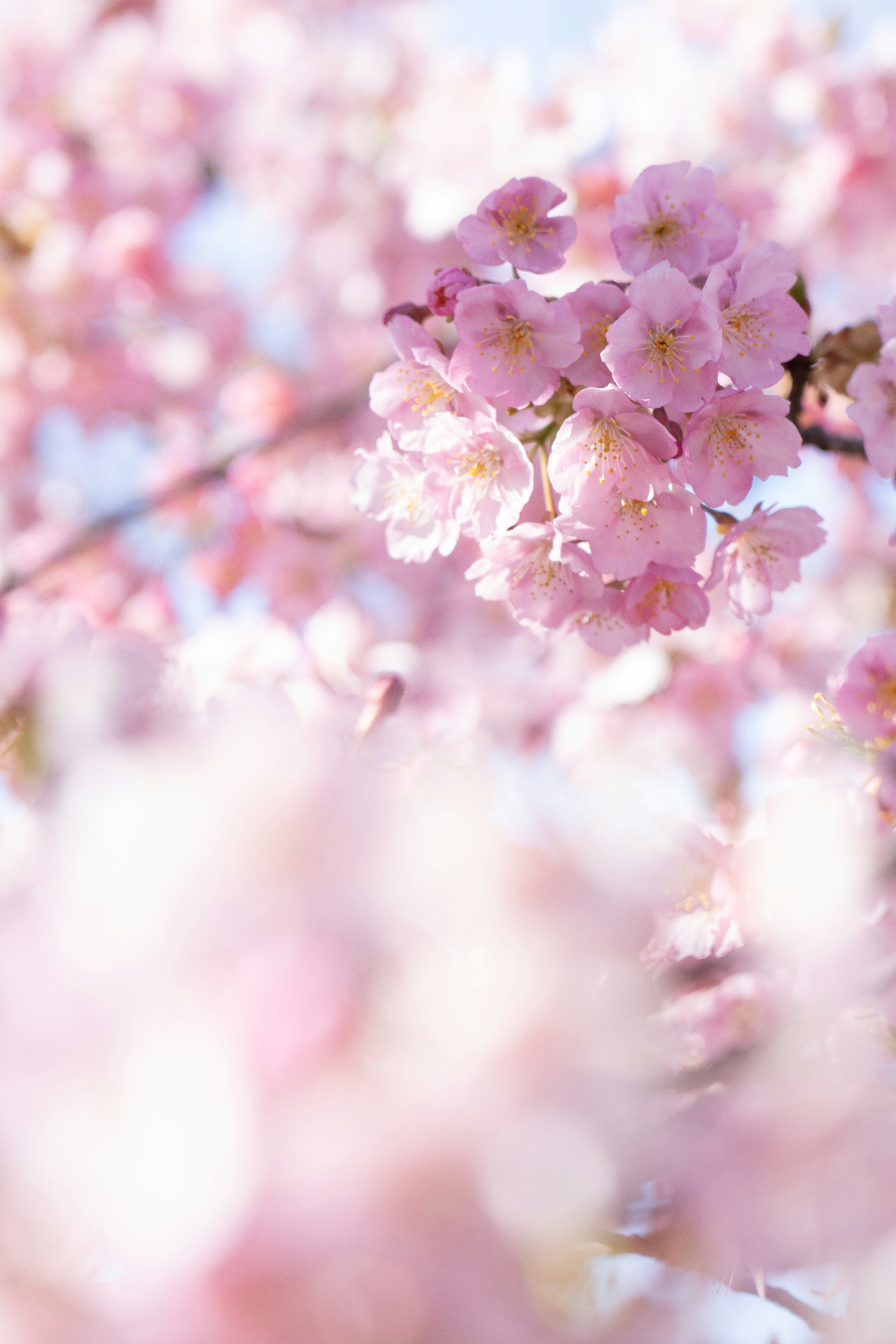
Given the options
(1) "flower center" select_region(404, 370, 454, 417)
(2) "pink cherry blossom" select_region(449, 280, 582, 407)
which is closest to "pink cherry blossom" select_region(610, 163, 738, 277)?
(2) "pink cherry blossom" select_region(449, 280, 582, 407)

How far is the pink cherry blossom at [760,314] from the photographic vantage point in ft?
2.71

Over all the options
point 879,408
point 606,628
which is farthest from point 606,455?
point 879,408

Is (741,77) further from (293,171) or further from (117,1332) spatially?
(117,1332)

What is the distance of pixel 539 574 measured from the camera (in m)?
0.93

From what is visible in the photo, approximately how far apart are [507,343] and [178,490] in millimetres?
1435

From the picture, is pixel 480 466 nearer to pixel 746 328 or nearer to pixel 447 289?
pixel 447 289

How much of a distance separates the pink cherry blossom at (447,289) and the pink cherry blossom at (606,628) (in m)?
0.33

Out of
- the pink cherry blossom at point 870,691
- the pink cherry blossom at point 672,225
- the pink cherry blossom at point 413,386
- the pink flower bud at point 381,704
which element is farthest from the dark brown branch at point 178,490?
the pink cherry blossom at point 870,691

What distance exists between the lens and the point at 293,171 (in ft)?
10.0

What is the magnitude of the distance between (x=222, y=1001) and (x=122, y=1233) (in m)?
0.12

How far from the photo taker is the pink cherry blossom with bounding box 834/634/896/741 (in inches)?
41.1

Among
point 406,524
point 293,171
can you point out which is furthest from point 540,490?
point 293,171

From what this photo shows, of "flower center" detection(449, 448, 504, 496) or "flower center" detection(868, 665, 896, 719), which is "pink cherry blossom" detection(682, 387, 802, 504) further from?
"flower center" detection(868, 665, 896, 719)

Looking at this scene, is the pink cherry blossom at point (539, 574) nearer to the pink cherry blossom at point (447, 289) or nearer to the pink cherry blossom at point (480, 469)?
the pink cherry blossom at point (480, 469)
